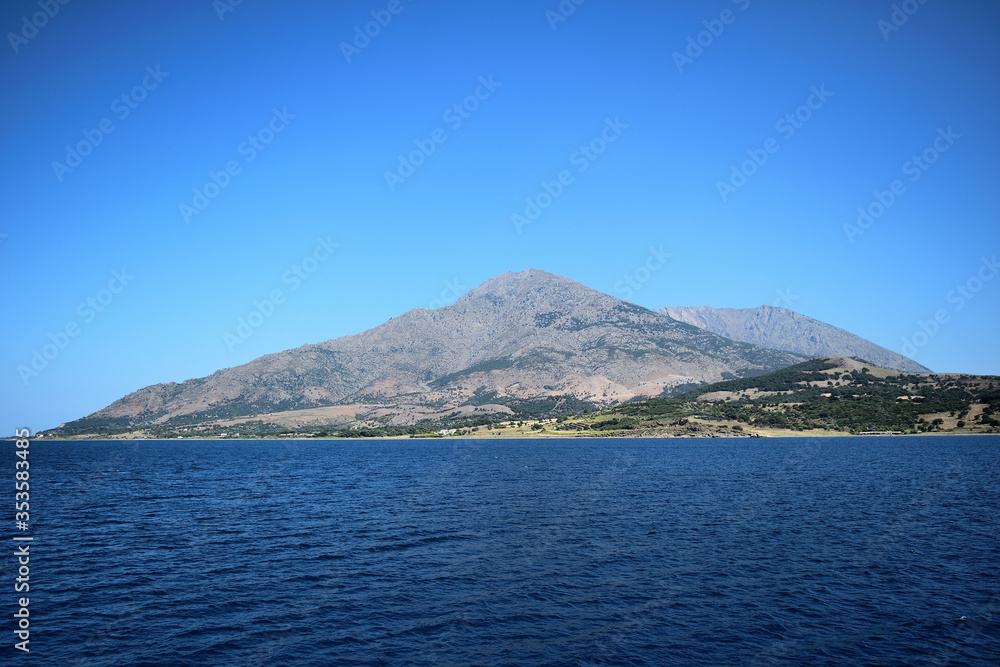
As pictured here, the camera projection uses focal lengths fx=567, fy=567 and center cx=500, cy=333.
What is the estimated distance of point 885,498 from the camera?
251ft

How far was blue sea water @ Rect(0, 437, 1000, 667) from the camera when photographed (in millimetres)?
29453

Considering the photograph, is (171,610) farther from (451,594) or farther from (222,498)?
(222,498)

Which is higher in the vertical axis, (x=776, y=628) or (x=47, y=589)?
(x=47, y=589)

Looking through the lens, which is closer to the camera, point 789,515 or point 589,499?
point 789,515

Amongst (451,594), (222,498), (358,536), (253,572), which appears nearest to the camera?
(451,594)

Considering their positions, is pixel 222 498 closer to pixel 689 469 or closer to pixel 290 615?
pixel 290 615

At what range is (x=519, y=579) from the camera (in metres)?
41.1

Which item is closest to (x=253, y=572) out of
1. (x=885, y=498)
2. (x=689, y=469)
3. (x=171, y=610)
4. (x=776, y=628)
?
(x=171, y=610)

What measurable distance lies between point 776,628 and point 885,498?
57.8 m

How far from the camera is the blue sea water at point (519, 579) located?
96.6ft

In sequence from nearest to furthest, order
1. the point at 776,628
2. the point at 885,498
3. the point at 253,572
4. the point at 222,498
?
the point at 776,628, the point at 253,572, the point at 885,498, the point at 222,498

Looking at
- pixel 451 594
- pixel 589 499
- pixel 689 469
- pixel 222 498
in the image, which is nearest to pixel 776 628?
pixel 451 594

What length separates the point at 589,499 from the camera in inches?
3066

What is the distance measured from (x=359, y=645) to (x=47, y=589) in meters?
25.8
